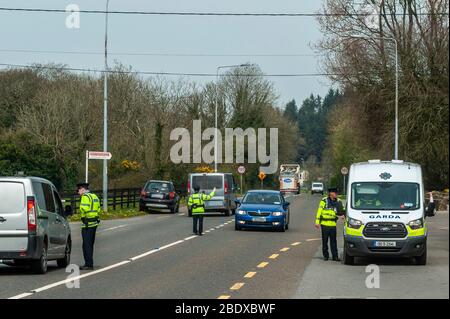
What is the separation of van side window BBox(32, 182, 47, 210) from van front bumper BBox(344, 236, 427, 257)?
6.31 meters

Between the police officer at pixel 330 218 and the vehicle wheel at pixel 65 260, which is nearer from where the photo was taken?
the vehicle wheel at pixel 65 260

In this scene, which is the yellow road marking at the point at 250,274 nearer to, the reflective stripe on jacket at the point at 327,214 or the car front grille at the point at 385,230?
the car front grille at the point at 385,230

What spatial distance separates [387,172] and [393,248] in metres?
2.03

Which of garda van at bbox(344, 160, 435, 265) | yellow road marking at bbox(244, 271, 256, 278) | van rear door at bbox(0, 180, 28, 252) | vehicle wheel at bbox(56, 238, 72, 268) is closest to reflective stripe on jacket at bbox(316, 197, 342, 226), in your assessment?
garda van at bbox(344, 160, 435, 265)

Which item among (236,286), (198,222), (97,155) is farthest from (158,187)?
(236,286)

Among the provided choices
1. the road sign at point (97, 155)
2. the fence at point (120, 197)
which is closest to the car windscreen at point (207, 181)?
the fence at point (120, 197)

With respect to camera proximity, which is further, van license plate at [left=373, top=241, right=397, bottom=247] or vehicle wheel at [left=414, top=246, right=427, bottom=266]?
vehicle wheel at [left=414, top=246, right=427, bottom=266]

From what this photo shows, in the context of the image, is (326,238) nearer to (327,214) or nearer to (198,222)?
(327,214)

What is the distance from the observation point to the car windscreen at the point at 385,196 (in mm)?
19109

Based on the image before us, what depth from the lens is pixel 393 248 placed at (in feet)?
60.1

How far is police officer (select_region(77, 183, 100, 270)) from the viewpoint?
17.5 metres

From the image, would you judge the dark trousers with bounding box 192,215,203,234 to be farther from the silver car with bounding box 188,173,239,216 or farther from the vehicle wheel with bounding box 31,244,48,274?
the silver car with bounding box 188,173,239,216

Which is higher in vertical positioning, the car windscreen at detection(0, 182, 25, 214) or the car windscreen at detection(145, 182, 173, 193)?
the car windscreen at detection(0, 182, 25, 214)

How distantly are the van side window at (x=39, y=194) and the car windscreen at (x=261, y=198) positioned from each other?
1475cm
